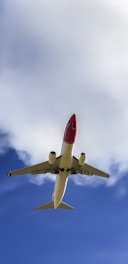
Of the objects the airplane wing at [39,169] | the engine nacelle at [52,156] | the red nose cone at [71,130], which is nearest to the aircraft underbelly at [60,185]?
the airplane wing at [39,169]

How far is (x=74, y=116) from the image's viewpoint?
71188 millimetres

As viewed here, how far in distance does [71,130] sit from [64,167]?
28.0ft

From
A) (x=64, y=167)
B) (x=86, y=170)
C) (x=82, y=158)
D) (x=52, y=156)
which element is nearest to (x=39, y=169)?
(x=64, y=167)

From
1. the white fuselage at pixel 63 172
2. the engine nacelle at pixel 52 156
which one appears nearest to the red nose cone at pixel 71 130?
the white fuselage at pixel 63 172

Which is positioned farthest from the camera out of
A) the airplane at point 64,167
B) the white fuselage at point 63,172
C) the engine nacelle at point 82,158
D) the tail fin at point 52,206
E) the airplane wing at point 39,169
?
the tail fin at point 52,206

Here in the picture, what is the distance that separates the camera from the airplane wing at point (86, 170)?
78.1 meters

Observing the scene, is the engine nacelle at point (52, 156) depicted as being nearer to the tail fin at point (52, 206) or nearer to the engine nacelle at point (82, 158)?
the engine nacelle at point (82, 158)

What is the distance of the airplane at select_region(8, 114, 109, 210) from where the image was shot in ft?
235

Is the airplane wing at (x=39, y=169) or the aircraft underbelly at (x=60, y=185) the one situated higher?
the airplane wing at (x=39, y=169)

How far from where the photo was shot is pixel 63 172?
78.0 metres

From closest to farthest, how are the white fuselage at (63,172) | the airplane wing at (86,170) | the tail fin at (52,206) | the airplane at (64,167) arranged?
the airplane at (64,167), the white fuselage at (63,172), the airplane wing at (86,170), the tail fin at (52,206)

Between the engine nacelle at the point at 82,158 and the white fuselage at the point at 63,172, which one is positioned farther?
the engine nacelle at the point at 82,158

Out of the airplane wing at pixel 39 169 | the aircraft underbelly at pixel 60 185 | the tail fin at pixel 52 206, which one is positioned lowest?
the aircraft underbelly at pixel 60 185

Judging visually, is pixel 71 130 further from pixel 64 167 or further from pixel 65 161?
pixel 64 167
